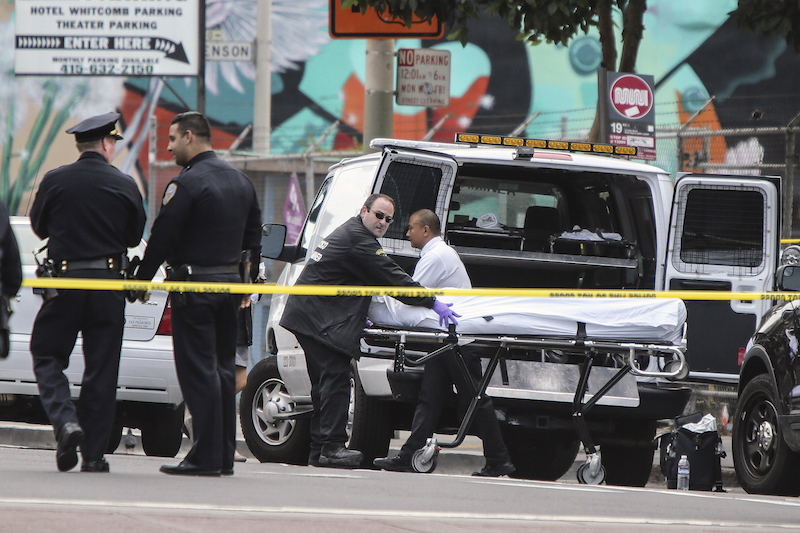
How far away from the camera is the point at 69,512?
15.3ft

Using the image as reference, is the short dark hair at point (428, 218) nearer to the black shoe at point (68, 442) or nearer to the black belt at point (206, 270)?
the black belt at point (206, 270)

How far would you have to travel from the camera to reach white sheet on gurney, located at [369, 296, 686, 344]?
7332 mm

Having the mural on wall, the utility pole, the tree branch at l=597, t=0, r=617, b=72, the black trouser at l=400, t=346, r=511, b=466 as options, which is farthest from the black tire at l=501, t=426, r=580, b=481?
the mural on wall

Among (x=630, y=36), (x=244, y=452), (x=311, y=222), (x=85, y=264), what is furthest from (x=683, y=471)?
(x=630, y=36)

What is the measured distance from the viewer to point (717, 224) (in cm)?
823

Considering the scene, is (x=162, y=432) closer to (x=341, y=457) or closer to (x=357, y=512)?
(x=341, y=457)

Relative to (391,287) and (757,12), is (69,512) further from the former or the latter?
(757,12)

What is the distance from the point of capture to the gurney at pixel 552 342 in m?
7.32

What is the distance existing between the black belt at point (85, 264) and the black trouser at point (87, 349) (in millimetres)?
21

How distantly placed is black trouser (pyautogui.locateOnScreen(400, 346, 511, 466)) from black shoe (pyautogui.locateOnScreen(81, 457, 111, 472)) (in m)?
2.10


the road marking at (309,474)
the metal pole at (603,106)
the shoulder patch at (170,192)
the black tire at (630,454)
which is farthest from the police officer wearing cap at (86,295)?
the metal pole at (603,106)

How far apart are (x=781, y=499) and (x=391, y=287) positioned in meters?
2.54

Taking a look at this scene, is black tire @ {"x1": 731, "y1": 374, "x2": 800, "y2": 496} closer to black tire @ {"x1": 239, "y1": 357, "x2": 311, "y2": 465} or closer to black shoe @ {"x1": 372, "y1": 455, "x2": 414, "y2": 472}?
black shoe @ {"x1": 372, "y1": 455, "x2": 414, "y2": 472}

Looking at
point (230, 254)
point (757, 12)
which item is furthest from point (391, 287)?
point (757, 12)
